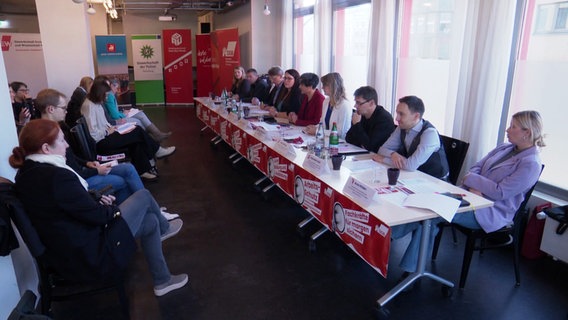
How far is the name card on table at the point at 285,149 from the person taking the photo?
2.92m

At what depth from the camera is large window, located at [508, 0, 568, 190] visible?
8.59 ft

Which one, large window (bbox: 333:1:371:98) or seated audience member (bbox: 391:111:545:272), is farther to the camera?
large window (bbox: 333:1:371:98)

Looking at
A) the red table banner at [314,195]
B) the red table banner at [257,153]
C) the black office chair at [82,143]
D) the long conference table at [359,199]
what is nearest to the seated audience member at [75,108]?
the black office chair at [82,143]

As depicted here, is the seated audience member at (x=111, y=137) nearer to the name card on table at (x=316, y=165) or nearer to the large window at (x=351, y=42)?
the name card on table at (x=316, y=165)

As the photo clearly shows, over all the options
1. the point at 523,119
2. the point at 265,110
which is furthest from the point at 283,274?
the point at 265,110

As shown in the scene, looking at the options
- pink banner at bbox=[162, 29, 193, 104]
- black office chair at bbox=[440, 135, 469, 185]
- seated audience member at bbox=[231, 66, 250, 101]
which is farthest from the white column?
black office chair at bbox=[440, 135, 469, 185]

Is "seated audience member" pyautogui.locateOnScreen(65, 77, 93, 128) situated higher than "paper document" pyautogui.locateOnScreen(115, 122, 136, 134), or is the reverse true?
"seated audience member" pyautogui.locateOnScreen(65, 77, 93, 128)

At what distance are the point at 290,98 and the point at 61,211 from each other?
3385 millimetres

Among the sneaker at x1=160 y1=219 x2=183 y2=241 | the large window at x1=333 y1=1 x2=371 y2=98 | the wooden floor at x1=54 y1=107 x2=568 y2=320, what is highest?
the large window at x1=333 y1=1 x2=371 y2=98

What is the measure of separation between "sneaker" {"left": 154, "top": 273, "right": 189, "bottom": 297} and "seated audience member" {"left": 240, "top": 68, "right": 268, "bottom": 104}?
3.85 meters

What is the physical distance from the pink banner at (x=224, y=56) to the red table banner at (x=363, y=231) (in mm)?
6624

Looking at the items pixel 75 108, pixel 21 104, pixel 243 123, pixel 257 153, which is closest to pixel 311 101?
pixel 243 123

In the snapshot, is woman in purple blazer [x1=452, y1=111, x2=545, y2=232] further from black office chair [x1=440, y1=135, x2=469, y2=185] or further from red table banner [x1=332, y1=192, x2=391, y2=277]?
red table banner [x1=332, y1=192, x2=391, y2=277]

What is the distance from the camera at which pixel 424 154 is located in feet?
8.03
